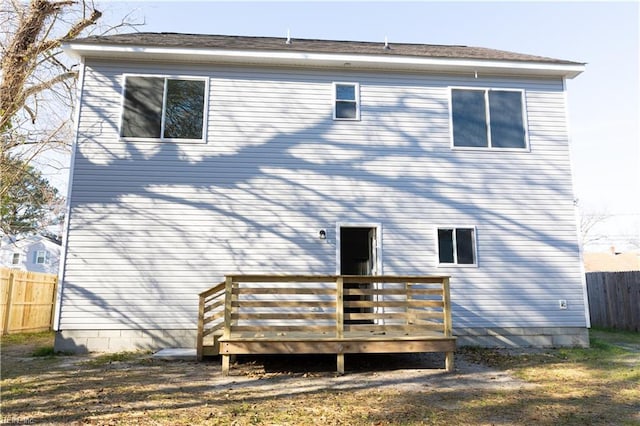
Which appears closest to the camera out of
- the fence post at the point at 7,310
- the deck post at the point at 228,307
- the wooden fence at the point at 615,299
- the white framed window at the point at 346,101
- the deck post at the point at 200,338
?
the deck post at the point at 228,307

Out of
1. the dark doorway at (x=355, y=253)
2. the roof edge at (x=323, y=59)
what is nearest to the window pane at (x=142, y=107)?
the roof edge at (x=323, y=59)

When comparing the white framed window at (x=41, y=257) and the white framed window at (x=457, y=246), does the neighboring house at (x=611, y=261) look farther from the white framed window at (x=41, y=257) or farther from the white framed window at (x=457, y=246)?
the white framed window at (x=41, y=257)

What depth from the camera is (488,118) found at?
8.59 m

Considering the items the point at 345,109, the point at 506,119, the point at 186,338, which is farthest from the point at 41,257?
the point at 506,119

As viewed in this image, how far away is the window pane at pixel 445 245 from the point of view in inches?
316

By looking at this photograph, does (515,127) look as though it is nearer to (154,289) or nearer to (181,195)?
(181,195)

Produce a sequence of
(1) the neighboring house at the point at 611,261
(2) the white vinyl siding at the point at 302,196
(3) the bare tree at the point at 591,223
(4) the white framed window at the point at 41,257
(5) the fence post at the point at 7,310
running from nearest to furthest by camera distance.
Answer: (2) the white vinyl siding at the point at 302,196, (5) the fence post at the point at 7,310, (4) the white framed window at the point at 41,257, (1) the neighboring house at the point at 611,261, (3) the bare tree at the point at 591,223

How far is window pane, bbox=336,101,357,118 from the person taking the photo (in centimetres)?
839

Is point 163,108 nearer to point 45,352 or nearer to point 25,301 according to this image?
point 45,352

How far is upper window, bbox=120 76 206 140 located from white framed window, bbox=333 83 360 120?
8.84 ft

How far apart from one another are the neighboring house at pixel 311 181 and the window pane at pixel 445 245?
21 mm

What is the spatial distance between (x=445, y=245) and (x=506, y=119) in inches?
120

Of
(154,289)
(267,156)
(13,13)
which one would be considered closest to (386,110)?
(267,156)

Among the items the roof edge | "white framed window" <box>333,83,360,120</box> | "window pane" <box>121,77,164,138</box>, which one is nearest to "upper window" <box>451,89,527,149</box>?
the roof edge
